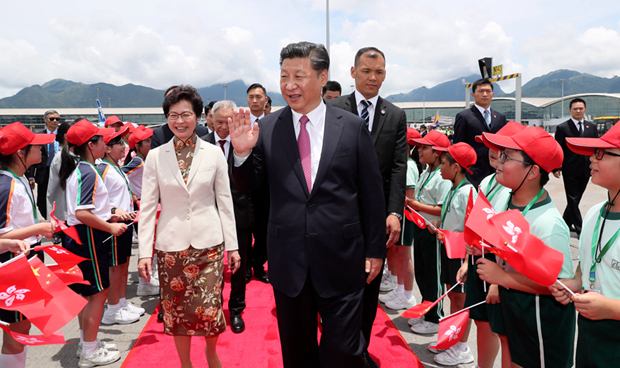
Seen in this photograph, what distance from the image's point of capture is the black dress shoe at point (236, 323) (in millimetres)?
3695

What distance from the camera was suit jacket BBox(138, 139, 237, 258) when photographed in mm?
2562

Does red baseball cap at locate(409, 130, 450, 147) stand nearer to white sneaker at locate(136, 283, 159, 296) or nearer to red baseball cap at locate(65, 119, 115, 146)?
red baseball cap at locate(65, 119, 115, 146)

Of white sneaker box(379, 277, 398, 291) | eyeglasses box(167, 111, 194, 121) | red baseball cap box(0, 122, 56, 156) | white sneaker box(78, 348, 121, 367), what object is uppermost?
eyeglasses box(167, 111, 194, 121)

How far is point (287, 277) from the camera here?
2.07m

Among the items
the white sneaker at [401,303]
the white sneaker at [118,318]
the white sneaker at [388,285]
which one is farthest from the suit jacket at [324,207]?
the white sneaker at [388,285]

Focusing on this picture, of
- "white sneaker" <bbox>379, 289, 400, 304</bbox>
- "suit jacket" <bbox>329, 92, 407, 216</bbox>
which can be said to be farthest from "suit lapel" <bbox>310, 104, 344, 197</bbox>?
"white sneaker" <bbox>379, 289, 400, 304</bbox>

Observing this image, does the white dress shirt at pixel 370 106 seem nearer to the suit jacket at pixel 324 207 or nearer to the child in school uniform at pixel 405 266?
the suit jacket at pixel 324 207

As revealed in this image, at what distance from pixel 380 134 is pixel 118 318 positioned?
11.2 feet

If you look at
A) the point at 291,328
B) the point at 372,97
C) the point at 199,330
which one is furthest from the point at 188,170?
the point at 372,97

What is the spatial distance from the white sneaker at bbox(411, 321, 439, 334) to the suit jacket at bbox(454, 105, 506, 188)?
219cm

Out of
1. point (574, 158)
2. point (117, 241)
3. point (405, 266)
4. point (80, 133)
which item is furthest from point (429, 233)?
point (574, 158)

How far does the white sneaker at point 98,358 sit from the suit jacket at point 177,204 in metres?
1.26

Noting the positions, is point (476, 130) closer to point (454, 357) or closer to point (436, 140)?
point (436, 140)

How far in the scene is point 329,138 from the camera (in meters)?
2.07
